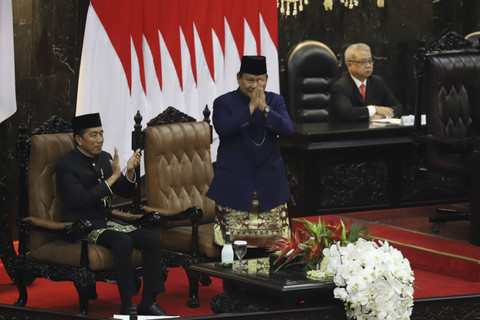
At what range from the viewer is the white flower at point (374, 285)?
3980mm

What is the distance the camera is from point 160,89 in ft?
24.2

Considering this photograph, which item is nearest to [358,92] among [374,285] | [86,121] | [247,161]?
[247,161]

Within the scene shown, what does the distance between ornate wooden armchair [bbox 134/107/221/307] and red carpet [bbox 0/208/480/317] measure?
184 millimetres

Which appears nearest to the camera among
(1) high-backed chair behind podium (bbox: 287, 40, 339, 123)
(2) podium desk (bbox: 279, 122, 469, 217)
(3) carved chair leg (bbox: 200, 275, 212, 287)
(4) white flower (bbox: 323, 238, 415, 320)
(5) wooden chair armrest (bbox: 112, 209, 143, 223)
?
(4) white flower (bbox: 323, 238, 415, 320)

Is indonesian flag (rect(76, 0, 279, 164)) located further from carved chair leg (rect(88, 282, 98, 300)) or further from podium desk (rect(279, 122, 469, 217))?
carved chair leg (rect(88, 282, 98, 300))

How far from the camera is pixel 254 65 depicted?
530 centimetres

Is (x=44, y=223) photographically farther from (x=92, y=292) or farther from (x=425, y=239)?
(x=425, y=239)

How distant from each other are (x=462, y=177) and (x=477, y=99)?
0.55 metres

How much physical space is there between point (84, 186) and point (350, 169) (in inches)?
115

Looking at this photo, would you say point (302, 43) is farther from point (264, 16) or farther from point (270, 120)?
point (270, 120)

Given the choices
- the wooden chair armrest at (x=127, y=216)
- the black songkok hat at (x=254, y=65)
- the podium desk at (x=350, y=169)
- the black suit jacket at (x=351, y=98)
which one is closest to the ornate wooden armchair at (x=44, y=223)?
the wooden chair armrest at (x=127, y=216)

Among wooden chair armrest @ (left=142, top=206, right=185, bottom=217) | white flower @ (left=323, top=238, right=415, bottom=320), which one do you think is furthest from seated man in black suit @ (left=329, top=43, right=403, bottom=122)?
white flower @ (left=323, top=238, right=415, bottom=320)

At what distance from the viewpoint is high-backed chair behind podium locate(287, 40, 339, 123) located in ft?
28.9

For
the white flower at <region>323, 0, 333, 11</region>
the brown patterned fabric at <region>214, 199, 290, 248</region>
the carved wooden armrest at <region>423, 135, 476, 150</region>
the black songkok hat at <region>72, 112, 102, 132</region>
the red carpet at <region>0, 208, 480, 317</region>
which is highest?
the white flower at <region>323, 0, 333, 11</region>
